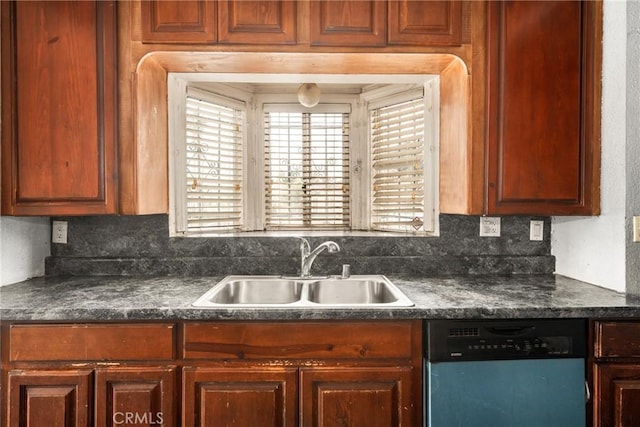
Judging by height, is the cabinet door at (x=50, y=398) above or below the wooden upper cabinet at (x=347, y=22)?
below

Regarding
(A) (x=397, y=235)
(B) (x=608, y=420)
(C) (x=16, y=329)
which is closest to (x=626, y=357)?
(B) (x=608, y=420)

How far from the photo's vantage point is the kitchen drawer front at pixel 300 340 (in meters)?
1.47

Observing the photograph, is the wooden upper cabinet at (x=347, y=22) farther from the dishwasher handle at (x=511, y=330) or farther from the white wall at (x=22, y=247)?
the white wall at (x=22, y=247)

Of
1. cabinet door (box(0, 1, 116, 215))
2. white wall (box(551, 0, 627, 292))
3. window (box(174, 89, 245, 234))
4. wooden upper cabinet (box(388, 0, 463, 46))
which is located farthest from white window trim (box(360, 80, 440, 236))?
cabinet door (box(0, 1, 116, 215))

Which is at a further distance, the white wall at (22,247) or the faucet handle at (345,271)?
the faucet handle at (345,271)

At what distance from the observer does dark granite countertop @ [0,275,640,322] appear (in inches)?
57.3

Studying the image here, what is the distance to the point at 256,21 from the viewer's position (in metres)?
1.80

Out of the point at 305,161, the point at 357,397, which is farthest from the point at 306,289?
the point at 305,161

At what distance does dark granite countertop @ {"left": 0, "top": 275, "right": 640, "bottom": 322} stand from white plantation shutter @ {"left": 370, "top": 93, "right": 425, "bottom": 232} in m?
0.60

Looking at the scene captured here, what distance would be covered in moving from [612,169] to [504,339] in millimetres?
951

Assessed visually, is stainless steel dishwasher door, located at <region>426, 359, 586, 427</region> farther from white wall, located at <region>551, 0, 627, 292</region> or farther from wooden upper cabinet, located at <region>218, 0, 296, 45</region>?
wooden upper cabinet, located at <region>218, 0, 296, 45</region>

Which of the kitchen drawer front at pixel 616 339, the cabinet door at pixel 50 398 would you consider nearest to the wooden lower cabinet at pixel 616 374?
the kitchen drawer front at pixel 616 339

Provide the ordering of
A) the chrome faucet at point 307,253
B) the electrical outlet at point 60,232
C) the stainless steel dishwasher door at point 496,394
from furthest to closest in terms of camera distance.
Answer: the electrical outlet at point 60,232 → the chrome faucet at point 307,253 → the stainless steel dishwasher door at point 496,394

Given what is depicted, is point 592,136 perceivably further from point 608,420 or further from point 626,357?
point 608,420
